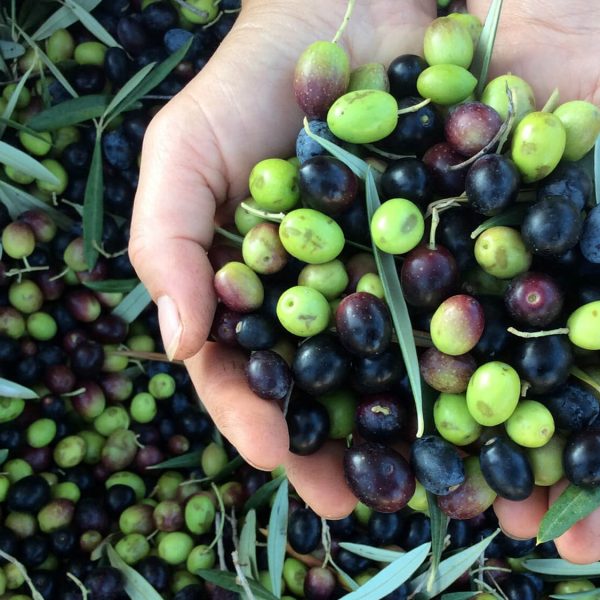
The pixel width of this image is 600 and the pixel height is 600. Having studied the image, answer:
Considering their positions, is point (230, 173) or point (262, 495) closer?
point (230, 173)

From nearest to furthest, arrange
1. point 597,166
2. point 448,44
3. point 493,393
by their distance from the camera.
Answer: point 493,393 < point 597,166 < point 448,44

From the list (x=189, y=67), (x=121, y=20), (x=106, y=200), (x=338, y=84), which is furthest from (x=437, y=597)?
(x=121, y=20)

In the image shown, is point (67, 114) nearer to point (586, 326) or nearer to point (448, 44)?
point (448, 44)

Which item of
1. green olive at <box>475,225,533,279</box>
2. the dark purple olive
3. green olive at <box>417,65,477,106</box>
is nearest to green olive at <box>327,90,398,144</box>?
green olive at <box>417,65,477,106</box>

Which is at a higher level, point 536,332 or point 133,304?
point 536,332

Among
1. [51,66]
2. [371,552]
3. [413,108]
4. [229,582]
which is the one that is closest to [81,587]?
[229,582]

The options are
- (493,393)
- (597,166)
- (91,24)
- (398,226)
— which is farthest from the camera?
(91,24)

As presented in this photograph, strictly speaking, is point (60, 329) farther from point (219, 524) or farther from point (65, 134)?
point (219, 524)

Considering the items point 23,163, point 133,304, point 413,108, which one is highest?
point 413,108
